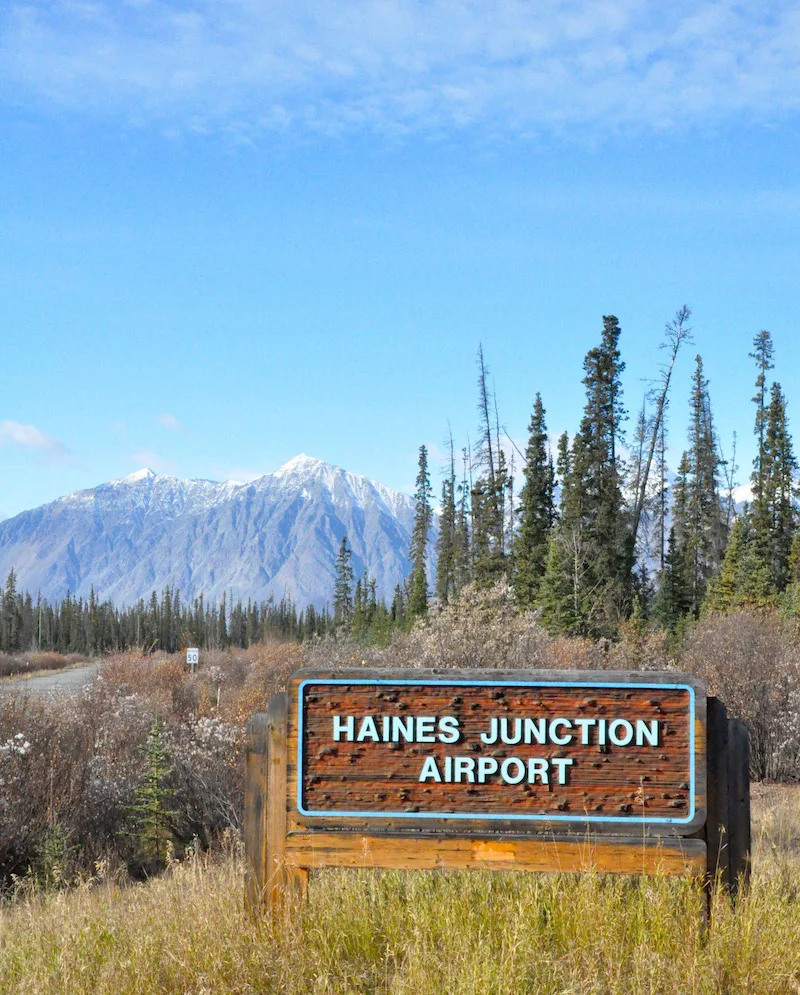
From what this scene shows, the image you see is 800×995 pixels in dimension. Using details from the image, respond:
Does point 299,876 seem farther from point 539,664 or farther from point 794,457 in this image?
point 794,457

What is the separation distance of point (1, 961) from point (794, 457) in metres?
57.5

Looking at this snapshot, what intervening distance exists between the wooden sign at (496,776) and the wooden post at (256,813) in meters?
0.01

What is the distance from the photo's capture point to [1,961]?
5.22m

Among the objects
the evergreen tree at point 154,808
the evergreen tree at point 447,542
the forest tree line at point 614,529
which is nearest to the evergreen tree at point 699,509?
the forest tree line at point 614,529

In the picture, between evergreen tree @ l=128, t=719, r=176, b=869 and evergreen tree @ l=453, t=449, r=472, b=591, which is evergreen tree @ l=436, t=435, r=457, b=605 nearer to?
evergreen tree @ l=453, t=449, r=472, b=591

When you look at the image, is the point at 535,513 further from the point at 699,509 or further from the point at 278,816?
the point at 278,816

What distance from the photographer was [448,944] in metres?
4.61

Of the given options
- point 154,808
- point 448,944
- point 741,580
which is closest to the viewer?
point 448,944

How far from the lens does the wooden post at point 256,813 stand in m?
5.33

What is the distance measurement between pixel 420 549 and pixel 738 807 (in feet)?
239

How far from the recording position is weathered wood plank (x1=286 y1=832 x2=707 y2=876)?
509 centimetres

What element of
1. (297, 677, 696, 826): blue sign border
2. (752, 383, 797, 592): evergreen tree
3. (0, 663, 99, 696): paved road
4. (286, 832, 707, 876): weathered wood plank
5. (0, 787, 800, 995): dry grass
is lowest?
(0, 663, 99, 696): paved road

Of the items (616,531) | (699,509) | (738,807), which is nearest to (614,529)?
(616,531)

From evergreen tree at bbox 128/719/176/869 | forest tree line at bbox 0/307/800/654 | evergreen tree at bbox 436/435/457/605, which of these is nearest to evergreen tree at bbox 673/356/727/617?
forest tree line at bbox 0/307/800/654
